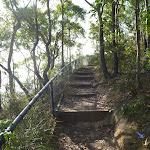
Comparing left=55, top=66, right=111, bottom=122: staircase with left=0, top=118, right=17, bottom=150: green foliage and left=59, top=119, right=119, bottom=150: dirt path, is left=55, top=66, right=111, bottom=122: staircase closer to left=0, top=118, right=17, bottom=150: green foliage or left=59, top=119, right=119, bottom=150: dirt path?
left=59, top=119, right=119, bottom=150: dirt path

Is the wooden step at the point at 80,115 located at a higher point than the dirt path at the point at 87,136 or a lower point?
higher

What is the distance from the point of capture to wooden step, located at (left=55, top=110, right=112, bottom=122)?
4676 mm

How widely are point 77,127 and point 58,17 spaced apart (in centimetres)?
1232

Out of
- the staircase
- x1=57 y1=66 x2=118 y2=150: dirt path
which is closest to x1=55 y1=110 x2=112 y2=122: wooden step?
the staircase

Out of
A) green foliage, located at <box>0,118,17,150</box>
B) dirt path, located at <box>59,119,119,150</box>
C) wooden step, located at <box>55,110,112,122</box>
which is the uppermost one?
green foliage, located at <box>0,118,17,150</box>

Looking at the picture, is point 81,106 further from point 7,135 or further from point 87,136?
point 7,135

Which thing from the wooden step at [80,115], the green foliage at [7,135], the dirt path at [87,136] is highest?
the green foliage at [7,135]

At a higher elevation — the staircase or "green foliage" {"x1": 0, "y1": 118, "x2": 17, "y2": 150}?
"green foliage" {"x1": 0, "y1": 118, "x2": 17, "y2": 150}

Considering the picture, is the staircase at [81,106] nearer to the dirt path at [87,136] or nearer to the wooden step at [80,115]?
the wooden step at [80,115]

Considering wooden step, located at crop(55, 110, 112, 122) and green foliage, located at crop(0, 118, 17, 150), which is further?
wooden step, located at crop(55, 110, 112, 122)

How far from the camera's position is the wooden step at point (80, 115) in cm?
468

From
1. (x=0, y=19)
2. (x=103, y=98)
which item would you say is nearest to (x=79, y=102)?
(x=103, y=98)

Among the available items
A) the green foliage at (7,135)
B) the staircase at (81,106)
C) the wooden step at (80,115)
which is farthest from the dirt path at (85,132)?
the green foliage at (7,135)

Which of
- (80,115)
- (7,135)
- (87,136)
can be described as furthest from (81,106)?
(7,135)
